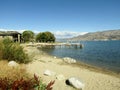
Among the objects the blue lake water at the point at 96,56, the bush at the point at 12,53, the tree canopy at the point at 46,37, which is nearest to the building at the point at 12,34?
the blue lake water at the point at 96,56

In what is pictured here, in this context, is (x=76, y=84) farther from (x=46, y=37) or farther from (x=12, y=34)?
(x=46, y=37)

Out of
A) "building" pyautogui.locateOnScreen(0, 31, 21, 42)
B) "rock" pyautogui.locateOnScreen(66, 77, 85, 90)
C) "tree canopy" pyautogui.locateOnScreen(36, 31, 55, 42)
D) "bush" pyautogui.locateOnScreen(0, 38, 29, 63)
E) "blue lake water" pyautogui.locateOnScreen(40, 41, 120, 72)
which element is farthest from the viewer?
"tree canopy" pyautogui.locateOnScreen(36, 31, 55, 42)

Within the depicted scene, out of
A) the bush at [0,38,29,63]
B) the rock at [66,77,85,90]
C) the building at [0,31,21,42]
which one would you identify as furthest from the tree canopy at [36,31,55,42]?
the rock at [66,77,85,90]

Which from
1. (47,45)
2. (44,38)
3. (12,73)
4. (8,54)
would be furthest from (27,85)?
(44,38)

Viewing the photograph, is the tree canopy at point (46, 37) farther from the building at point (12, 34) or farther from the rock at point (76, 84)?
the rock at point (76, 84)

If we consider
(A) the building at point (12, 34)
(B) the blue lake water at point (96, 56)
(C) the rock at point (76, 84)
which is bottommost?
(B) the blue lake water at point (96, 56)

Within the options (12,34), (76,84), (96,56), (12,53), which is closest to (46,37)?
(12,34)

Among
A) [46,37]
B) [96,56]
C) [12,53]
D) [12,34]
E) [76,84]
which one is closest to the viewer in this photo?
[76,84]

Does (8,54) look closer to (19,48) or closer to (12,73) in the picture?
(19,48)

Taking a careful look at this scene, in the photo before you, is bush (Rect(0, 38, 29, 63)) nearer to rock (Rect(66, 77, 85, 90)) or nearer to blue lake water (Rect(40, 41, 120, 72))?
rock (Rect(66, 77, 85, 90))

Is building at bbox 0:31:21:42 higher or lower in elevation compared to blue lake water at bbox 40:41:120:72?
higher

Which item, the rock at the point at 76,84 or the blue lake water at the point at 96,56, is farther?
the blue lake water at the point at 96,56

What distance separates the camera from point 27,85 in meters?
5.23

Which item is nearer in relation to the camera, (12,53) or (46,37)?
(12,53)
